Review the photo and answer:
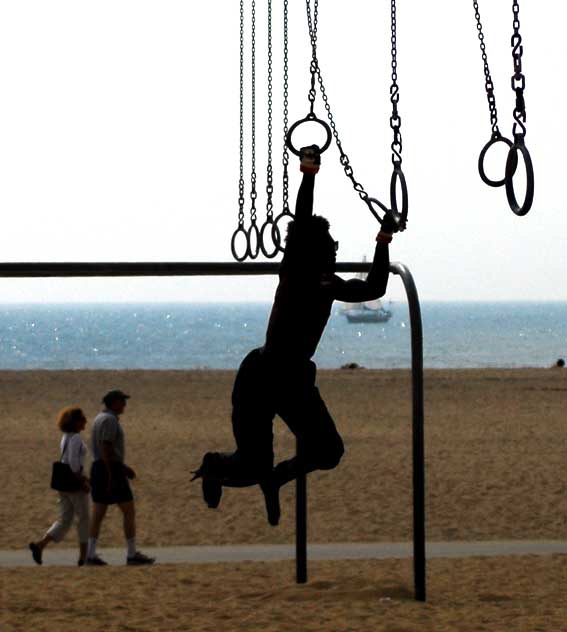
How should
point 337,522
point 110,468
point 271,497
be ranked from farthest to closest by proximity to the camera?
point 337,522 → point 110,468 → point 271,497

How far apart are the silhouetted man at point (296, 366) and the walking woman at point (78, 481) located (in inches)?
177

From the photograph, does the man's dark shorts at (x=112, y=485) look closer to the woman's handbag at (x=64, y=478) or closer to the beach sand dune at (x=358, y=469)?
the woman's handbag at (x=64, y=478)

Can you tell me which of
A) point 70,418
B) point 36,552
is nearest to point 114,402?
point 70,418

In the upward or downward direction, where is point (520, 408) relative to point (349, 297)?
downward

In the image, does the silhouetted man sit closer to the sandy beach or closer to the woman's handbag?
the sandy beach

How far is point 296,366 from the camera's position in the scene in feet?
24.5

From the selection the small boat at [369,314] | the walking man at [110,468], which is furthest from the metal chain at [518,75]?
the small boat at [369,314]

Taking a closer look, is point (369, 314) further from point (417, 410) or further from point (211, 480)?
point (211, 480)

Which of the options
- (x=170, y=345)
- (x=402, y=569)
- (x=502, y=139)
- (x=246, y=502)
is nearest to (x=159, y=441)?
(x=246, y=502)

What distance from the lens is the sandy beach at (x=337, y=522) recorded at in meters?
10.5

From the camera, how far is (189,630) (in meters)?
9.97

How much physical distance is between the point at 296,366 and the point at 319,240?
27.2 inches

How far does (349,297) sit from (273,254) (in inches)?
135

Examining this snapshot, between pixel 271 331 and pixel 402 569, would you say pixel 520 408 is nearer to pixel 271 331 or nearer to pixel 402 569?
pixel 402 569
